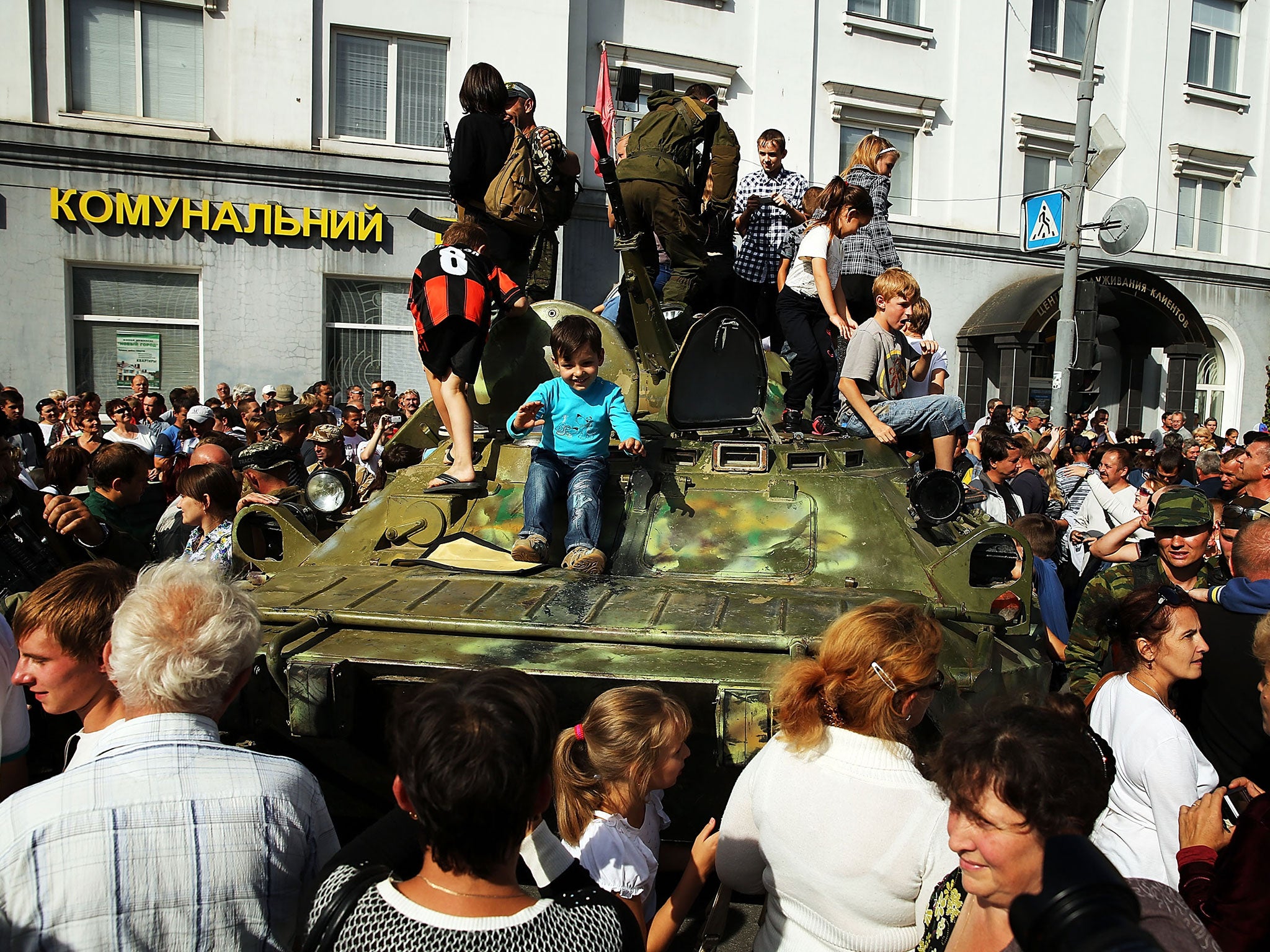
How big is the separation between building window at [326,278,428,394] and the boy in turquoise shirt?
37.3ft

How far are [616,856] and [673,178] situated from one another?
517 centimetres

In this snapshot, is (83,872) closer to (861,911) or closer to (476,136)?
(861,911)

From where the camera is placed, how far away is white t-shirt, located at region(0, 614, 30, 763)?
3.17 metres

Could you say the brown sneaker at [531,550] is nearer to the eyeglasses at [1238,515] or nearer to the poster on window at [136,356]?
the eyeglasses at [1238,515]

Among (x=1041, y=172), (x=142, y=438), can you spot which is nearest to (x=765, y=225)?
(x=142, y=438)

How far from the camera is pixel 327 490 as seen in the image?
616cm

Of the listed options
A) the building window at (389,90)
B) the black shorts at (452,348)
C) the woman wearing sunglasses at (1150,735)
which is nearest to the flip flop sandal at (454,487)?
the black shorts at (452,348)

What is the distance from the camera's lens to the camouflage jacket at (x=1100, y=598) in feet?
18.0

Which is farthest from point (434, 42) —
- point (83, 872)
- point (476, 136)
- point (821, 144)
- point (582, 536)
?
point (83, 872)

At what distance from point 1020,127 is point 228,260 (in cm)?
1467

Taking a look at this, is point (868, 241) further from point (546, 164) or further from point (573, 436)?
point (573, 436)

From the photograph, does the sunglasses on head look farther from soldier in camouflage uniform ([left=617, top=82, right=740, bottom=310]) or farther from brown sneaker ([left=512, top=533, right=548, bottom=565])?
soldier in camouflage uniform ([left=617, top=82, right=740, bottom=310])

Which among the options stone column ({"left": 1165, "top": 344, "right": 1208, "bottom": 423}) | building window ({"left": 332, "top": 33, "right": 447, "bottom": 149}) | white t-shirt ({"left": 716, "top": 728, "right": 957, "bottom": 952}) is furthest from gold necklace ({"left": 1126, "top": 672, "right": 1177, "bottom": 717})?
stone column ({"left": 1165, "top": 344, "right": 1208, "bottom": 423})

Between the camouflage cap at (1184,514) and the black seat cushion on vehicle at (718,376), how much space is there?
2232mm
